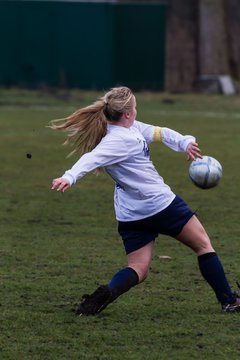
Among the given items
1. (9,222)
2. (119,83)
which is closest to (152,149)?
(9,222)

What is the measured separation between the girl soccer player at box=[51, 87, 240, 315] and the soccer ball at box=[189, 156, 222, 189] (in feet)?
0.68

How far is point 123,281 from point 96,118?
3.56 ft

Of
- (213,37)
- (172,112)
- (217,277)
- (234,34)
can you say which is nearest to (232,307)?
(217,277)

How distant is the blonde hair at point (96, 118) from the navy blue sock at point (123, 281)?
33.8 inches

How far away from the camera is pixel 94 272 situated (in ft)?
27.5

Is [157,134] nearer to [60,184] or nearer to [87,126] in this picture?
[87,126]

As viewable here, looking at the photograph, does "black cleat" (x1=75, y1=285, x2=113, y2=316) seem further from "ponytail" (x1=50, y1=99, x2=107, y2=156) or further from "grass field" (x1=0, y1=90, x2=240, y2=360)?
"ponytail" (x1=50, y1=99, x2=107, y2=156)

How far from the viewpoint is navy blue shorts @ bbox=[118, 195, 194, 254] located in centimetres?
693

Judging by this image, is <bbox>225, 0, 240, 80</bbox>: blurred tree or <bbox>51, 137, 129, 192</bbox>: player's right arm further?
<bbox>225, 0, 240, 80</bbox>: blurred tree

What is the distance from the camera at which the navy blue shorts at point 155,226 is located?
273 inches

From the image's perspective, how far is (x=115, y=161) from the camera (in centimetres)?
684

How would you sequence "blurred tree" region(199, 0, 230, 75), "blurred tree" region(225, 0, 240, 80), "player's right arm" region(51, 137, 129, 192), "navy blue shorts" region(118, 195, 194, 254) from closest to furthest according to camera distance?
"player's right arm" region(51, 137, 129, 192) < "navy blue shorts" region(118, 195, 194, 254) < "blurred tree" region(199, 0, 230, 75) < "blurred tree" region(225, 0, 240, 80)

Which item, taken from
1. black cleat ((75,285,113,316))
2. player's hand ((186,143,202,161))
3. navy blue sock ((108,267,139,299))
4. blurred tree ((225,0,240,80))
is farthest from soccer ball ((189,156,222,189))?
blurred tree ((225,0,240,80))

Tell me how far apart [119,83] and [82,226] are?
20.7 m
